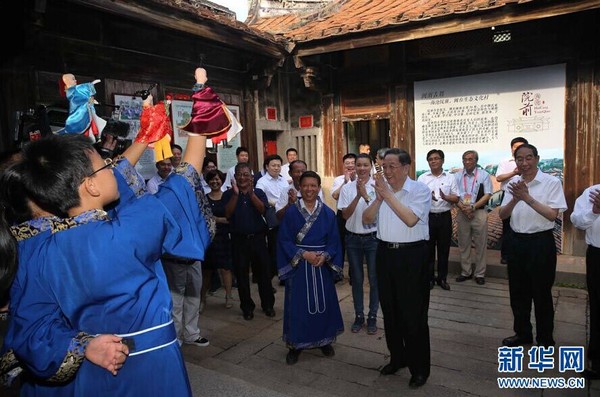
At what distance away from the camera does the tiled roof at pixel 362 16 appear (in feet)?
19.6

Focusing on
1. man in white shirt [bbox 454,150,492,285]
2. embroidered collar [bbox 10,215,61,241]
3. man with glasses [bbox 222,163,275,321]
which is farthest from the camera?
man in white shirt [bbox 454,150,492,285]

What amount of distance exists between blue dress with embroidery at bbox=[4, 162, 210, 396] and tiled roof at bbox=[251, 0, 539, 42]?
5764 mm

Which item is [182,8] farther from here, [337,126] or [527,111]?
[527,111]

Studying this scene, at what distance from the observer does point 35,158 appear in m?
1.48

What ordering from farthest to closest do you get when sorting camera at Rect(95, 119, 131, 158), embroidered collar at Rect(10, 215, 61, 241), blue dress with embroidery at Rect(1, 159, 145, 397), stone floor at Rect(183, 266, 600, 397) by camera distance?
stone floor at Rect(183, 266, 600, 397)
camera at Rect(95, 119, 131, 158)
embroidered collar at Rect(10, 215, 61, 241)
blue dress with embroidery at Rect(1, 159, 145, 397)

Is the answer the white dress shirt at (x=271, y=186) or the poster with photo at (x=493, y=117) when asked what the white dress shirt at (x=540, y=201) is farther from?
the white dress shirt at (x=271, y=186)

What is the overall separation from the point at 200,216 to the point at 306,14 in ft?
26.9

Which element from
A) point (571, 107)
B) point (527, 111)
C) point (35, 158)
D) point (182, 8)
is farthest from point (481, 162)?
point (35, 158)

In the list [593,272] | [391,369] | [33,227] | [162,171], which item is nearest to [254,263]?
[162,171]

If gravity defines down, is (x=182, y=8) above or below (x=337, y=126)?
above

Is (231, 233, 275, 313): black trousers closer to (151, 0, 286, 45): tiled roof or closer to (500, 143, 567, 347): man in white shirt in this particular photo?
(500, 143, 567, 347): man in white shirt

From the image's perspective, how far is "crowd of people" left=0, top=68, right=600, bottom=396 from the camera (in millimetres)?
1456

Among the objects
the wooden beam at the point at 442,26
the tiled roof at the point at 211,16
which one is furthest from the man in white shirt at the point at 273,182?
the wooden beam at the point at 442,26

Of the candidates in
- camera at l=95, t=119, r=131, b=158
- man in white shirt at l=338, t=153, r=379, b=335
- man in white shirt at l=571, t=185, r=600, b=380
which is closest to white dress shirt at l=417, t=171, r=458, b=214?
man in white shirt at l=338, t=153, r=379, b=335
